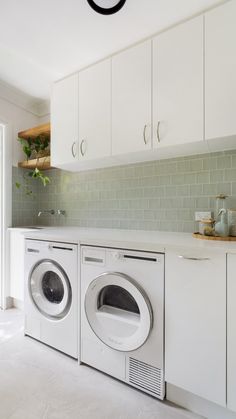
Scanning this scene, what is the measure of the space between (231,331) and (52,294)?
1426 millimetres

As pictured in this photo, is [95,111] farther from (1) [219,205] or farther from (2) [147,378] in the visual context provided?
(2) [147,378]

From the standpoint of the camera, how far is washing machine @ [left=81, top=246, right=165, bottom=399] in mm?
1389

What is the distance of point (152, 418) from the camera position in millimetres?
1293

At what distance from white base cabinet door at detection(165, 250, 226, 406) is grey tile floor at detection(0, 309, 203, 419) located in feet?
0.84

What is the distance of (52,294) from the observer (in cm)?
200

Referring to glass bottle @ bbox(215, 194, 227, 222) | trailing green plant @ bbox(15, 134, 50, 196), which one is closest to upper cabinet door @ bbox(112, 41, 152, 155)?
glass bottle @ bbox(215, 194, 227, 222)

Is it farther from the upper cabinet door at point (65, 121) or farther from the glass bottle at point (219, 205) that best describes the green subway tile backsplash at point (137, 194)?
the upper cabinet door at point (65, 121)

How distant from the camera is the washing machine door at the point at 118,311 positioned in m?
1.41

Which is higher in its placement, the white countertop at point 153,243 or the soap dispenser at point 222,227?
the soap dispenser at point 222,227

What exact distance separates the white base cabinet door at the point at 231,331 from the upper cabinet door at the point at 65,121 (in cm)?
165

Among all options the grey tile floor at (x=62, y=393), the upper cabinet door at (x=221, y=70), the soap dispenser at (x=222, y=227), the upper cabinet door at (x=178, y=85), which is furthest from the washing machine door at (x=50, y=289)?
the upper cabinet door at (x=221, y=70)

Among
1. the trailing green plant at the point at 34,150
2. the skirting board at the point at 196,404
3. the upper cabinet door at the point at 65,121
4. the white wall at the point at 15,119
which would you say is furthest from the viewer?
the trailing green plant at the point at 34,150

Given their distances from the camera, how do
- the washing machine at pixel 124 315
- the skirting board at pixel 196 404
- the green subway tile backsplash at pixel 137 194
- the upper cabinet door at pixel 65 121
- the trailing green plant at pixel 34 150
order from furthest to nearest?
the trailing green plant at pixel 34 150, the upper cabinet door at pixel 65 121, the green subway tile backsplash at pixel 137 194, the washing machine at pixel 124 315, the skirting board at pixel 196 404

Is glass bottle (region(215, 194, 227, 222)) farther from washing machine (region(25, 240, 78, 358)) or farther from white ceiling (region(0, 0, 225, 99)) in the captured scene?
white ceiling (region(0, 0, 225, 99))
